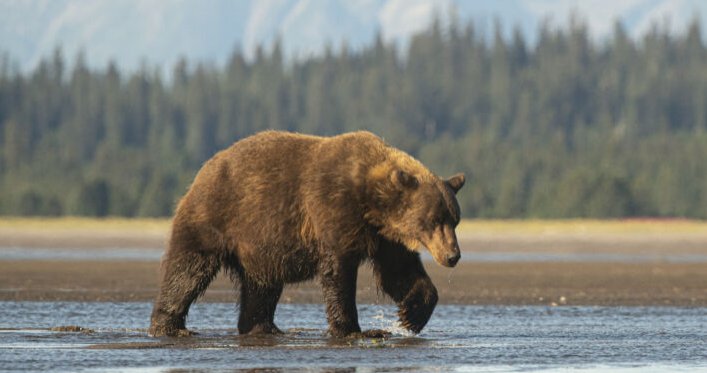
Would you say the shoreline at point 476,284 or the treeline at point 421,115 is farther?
the treeline at point 421,115

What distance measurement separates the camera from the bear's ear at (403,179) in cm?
1394

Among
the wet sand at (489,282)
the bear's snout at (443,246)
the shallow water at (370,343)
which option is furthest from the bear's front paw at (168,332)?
Answer: the bear's snout at (443,246)

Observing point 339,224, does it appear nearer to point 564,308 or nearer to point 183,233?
point 183,233

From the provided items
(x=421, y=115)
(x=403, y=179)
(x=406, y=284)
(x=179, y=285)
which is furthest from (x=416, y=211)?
(x=421, y=115)

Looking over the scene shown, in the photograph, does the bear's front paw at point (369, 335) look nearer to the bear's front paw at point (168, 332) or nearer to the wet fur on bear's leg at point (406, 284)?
the wet fur on bear's leg at point (406, 284)

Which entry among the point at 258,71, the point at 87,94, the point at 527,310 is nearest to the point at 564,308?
the point at 527,310

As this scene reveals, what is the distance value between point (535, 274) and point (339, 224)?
15070 mm

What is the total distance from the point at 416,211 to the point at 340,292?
1.10 metres

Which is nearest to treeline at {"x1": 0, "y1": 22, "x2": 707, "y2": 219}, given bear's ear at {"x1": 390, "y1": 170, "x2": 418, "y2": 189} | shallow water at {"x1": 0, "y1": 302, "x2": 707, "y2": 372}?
shallow water at {"x1": 0, "y1": 302, "x2": 707, "y2": 372}

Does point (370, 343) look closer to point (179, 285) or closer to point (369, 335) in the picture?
point (369, 335)

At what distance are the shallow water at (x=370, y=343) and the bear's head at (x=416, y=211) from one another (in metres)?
0.99

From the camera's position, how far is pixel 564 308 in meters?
19.1

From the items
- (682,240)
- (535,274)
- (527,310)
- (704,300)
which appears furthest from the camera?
(682,240)

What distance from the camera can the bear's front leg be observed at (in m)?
14.2
